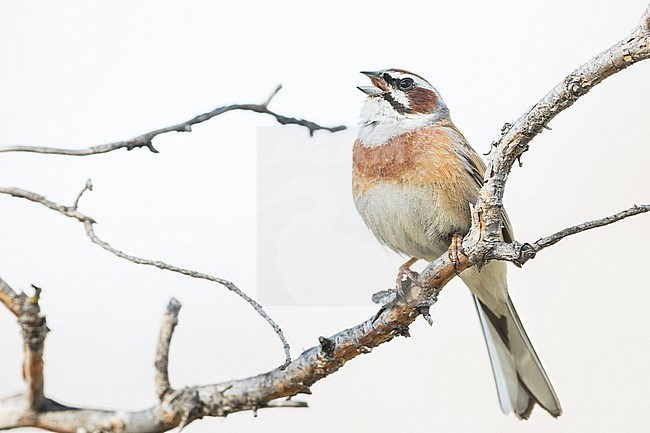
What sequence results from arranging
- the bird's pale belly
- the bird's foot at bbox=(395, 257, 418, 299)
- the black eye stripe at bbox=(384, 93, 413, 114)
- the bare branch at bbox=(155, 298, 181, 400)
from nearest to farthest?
the bare branch at bbox=(155, 298, 181, 400) → the bird's foot at bbox=(395, 257, 418, 299) → the bird's pale belly → the black eye stripe at bbox=(384, 93, 413, 114)

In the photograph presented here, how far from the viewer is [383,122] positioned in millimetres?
2531

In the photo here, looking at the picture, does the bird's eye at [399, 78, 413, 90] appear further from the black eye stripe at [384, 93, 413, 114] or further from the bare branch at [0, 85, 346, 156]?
the bare branch at [0, 85, 346, 156]

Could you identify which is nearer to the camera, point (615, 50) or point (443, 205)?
point (615, 50)

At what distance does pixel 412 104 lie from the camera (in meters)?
2.60

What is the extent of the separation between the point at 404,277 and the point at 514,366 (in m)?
0.84

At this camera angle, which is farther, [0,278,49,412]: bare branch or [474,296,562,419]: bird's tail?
[474,296,562,419]: bird's tail

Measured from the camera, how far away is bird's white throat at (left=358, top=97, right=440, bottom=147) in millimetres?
2473

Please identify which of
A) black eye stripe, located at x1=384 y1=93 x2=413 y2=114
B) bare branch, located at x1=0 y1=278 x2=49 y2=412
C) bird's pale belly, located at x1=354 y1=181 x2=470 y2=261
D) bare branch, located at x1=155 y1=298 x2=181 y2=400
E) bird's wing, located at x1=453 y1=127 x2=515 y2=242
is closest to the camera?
bare branch, located at x1=0 y1=278 x2=49 y2=412

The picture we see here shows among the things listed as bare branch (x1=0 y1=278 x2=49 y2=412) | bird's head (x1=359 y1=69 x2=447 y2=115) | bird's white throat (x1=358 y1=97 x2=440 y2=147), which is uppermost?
bird's head (x1=359 y1=69 x2=447 y2=115)

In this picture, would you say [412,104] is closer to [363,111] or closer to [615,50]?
[363,111]

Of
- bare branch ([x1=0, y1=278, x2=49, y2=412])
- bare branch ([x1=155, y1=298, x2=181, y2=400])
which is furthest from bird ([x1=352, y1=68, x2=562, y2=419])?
bare branch ([x1=0, y1=278, x2=49, y2=412])

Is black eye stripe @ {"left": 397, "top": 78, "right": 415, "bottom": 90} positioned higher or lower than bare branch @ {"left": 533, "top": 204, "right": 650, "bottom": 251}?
higher

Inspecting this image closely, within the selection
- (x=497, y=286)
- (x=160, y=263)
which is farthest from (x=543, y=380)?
(x=160, y=263)

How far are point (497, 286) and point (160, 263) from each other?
156 cm
